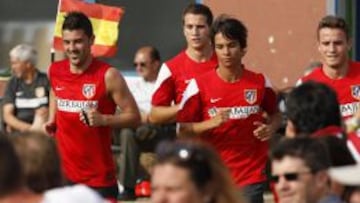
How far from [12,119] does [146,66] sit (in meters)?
2.03

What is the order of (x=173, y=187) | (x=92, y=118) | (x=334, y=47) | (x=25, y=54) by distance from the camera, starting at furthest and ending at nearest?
1. (x=25, y=54)
2. (x=92, y=118)
3. (x=334, y=47)
4. (x=173, y=187)

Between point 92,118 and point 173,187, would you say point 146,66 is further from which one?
point 173,187

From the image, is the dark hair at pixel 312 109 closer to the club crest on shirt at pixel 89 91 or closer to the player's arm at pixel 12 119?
the club crest on shirt at pixel 89 91

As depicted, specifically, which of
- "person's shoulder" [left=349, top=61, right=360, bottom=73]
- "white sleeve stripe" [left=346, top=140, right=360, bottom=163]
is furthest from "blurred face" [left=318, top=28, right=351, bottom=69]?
"white sleeve stripe" [left=346, top=140, right=360, bottom=163]

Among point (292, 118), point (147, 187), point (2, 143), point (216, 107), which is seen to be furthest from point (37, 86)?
point (2, 143)

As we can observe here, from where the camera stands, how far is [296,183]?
22.6 feet

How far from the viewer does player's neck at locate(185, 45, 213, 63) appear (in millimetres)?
11680

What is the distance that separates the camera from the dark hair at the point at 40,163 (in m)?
6.98

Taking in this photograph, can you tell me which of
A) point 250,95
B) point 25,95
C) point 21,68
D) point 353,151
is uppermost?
point 353,151

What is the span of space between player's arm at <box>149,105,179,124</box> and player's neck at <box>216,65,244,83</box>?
0.46 metres

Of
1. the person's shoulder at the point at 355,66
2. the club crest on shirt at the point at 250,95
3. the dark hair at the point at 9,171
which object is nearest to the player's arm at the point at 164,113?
the club crest on shirt at the point at 250,95

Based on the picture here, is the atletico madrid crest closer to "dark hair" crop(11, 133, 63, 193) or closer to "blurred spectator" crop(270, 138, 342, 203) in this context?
"blurred spectator" crop(270, 138, 342, 203)

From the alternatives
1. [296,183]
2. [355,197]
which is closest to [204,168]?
[296,183]

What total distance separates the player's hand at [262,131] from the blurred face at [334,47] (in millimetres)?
636
